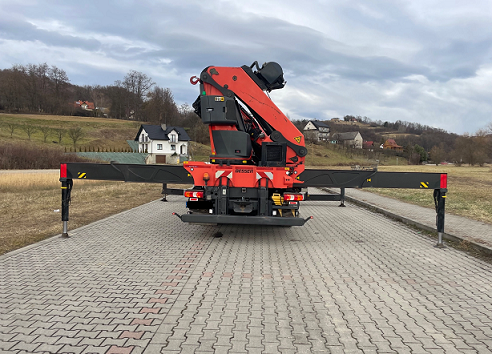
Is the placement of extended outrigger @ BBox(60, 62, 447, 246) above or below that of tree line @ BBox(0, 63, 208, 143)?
below

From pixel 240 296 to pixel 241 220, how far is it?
2.49m

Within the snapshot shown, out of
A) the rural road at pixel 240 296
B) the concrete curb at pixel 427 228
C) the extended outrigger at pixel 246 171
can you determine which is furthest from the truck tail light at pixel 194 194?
the concrete curb at pixel 427 228

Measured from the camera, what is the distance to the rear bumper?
263 inches

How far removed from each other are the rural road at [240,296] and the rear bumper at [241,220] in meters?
0.53

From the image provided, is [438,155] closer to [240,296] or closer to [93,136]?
[93,136]

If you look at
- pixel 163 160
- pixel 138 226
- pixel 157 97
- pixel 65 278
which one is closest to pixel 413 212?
pixel 138 226

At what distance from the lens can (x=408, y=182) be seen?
713 centimetres

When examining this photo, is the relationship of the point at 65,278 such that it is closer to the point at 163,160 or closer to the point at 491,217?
the point at 491,217

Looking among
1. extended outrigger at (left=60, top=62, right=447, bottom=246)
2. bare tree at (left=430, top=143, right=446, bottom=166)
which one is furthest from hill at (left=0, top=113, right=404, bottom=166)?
extended outrigger at (left=60, top=62, right=447, bottom=246)

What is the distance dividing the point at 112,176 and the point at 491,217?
10.7m

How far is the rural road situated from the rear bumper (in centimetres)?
53

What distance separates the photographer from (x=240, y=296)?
14.0ft

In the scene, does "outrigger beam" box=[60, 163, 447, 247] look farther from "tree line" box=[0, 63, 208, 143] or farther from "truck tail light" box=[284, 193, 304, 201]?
"tree line" box=[0, 63, 208, 143]

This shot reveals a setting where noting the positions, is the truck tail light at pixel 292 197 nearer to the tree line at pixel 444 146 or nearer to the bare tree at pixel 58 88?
the tree line at pixel 444 146
